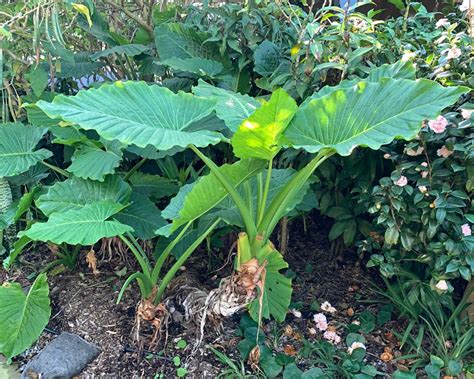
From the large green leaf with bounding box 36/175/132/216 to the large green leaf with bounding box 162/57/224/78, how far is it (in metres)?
0.67

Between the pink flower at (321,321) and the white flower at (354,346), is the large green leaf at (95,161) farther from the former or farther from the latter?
the white flower at (354,346)

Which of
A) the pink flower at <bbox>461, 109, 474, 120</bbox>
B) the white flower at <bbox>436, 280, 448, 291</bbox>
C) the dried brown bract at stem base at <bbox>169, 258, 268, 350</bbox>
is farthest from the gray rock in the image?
the pink flower at <bbox>461, 109, 474, 120</bbox>

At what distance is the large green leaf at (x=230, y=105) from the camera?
1.64m

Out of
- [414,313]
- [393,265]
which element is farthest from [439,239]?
[414,313]

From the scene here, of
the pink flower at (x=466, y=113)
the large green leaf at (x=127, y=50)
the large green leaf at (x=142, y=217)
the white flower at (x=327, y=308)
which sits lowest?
the white flower at (x=327, y=308)

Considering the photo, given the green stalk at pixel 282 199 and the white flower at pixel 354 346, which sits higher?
the green stalk at pixel 282 199

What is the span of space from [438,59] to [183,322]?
61.1 inches

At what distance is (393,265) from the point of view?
1.95 metres

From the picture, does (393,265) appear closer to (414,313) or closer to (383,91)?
(414,313)

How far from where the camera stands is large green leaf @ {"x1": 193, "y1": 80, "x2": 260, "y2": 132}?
1.64m

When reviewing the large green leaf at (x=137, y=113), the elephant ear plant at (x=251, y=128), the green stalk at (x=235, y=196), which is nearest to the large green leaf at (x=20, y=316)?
the elephant ear plant at (x=251, y=128)

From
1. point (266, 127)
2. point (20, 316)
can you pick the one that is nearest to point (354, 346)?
point (266, 127)

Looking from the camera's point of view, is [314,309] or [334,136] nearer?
[334,136]

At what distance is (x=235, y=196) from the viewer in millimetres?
1596
